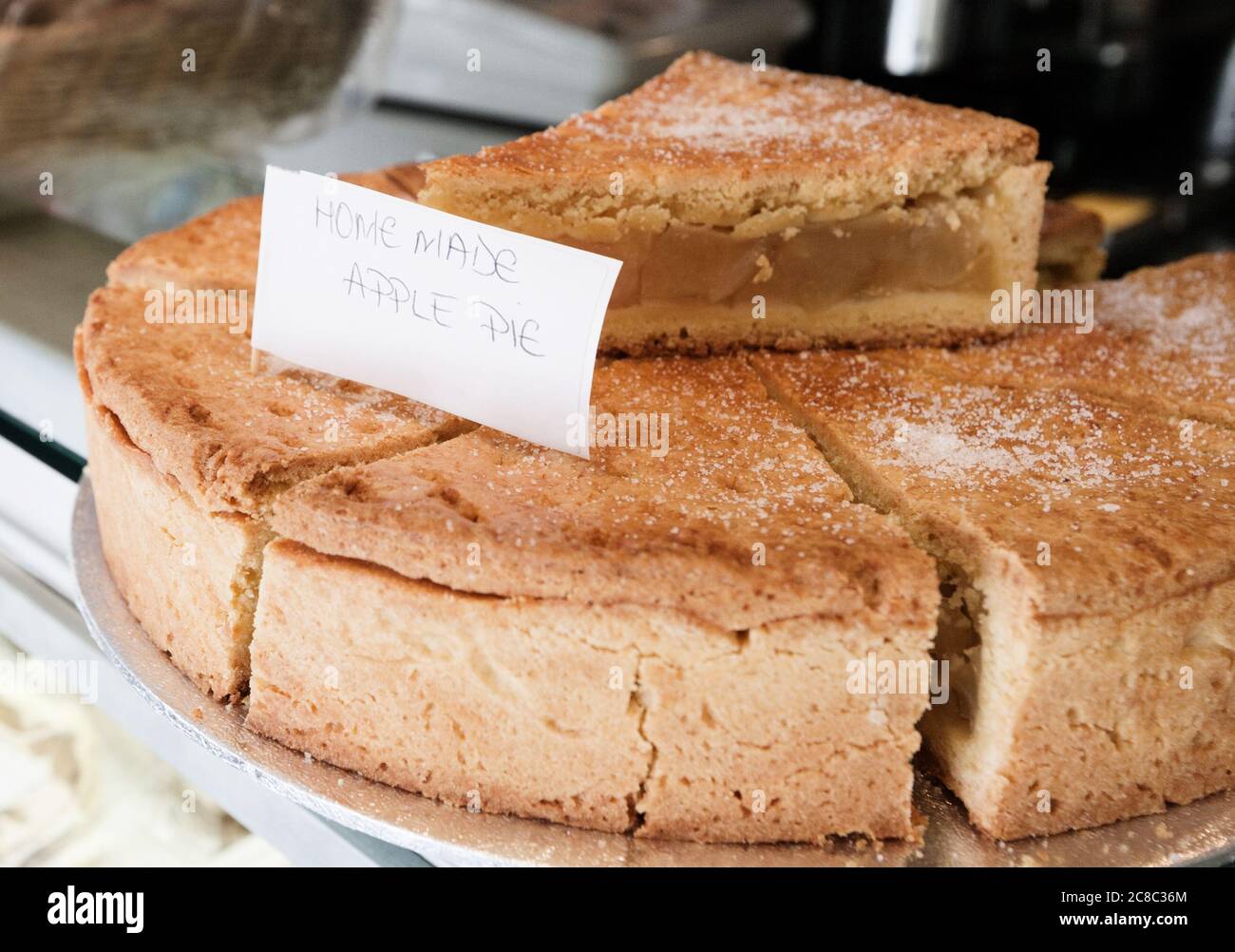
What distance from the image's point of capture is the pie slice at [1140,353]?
6.78 feet

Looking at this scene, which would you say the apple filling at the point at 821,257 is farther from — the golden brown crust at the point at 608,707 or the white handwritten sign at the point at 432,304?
the golden brown crust at the point at 608,707

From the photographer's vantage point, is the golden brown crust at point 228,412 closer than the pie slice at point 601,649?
No

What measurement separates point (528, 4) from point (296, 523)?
3645 mm

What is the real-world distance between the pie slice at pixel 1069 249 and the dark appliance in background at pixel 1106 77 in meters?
1.39

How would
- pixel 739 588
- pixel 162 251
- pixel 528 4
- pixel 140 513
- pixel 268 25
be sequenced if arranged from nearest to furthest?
pixel 739 588
pixel 140 513
pixel 162 251
pixel 268 25
pixel 528 4

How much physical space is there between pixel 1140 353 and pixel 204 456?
1.65m

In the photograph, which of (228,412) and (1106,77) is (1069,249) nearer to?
(228,412)

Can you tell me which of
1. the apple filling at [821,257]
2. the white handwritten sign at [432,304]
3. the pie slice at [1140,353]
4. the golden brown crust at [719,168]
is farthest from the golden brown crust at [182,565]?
the pie slice at [1140,353]

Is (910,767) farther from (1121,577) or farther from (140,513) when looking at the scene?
(140,513)

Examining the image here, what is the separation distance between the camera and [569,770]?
1522 millimetres

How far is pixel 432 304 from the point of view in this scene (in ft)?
5.68
